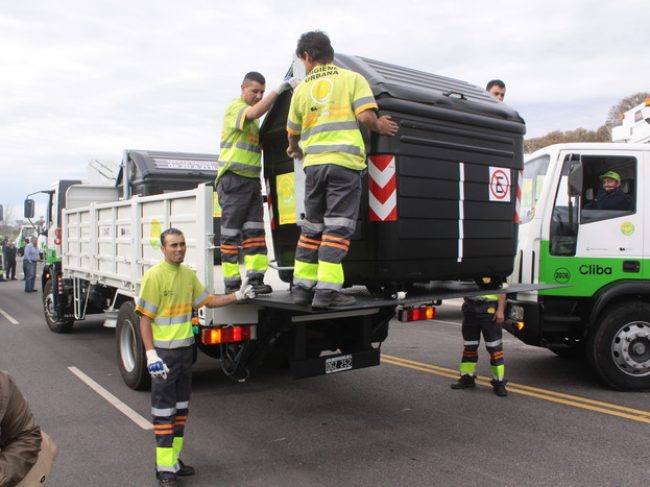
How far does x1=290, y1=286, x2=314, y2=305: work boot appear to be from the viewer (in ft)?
13.4

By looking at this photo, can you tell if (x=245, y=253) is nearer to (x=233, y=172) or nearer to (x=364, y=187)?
(x=233, y=172)

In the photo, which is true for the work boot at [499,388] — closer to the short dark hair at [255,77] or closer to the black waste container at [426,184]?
the black waste container at [426,184]

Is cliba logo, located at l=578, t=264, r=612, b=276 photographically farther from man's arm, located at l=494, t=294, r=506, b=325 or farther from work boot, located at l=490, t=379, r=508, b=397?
work boot, located at l=490, t=379, r=508, b=397

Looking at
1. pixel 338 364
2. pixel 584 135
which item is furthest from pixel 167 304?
pixel 584 135

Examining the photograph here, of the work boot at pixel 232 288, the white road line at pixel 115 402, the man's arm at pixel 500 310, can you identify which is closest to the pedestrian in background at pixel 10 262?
the white road line at pixel 115 402

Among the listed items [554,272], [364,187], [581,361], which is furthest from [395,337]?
[364,187]

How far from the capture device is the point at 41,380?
6668 mm

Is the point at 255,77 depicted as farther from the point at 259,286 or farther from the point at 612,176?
the point at 612,176

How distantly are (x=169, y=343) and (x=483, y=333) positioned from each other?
3354 mm

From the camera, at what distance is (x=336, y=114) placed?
4.04 m

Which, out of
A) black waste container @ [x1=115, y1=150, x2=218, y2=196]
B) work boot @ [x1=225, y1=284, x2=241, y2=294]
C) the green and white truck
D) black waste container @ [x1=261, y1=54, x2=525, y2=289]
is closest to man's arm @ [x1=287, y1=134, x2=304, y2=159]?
black waste container @ [x1=261, y1=54, x2=525, y2=289]

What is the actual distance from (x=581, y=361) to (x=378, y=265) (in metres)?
4.57

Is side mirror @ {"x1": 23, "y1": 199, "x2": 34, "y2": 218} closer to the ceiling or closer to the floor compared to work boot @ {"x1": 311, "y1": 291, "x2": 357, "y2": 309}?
closer to the ceiling

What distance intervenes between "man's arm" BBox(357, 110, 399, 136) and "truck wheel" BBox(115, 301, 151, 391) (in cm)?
321
